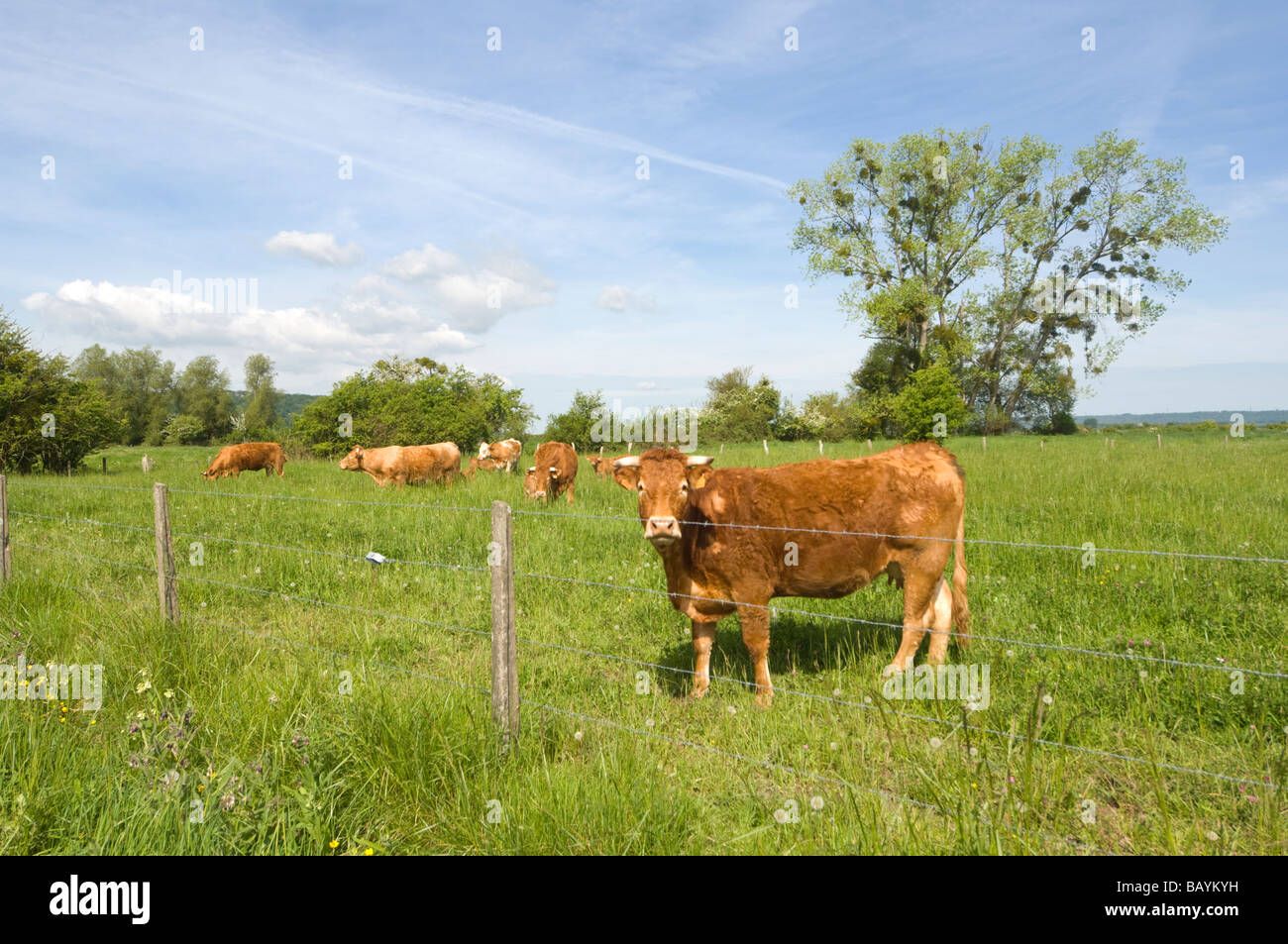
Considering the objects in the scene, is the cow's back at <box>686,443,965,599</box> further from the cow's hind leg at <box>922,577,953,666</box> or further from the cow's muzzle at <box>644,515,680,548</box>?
the cow's muzzle at <box>644,515,680,548</box>

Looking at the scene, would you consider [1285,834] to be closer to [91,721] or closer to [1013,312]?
[91,721]

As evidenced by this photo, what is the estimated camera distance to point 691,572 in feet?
17.1

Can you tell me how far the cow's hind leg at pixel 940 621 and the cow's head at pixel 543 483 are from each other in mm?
10725

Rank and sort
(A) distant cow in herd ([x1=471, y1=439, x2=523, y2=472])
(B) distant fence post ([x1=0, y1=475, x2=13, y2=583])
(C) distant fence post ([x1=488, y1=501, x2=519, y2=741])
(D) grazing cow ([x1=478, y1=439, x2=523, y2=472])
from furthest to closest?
(D) grazing cow ([x1=478, y1=439, x2=523, y2=472]) < (A) distant cow in herd ([x1=471, y1=439, x2=523, y2=472]) < (B) distant fence post ([x1=0, y1=475, x2=13, y2=583]) < (C) distant fence post ([x1=488, y1=501, x2=519, y2=741])

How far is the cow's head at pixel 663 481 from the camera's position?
4.48m

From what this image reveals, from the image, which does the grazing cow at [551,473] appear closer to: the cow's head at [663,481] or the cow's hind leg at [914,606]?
the cow's head at [663,481]

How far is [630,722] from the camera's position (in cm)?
433

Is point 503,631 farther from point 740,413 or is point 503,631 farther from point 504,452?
point 740,413

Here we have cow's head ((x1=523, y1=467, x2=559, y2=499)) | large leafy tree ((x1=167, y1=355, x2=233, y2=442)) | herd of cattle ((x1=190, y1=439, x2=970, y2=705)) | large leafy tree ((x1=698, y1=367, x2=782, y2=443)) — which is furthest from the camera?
large leafy tree ((x1=167, y1=355, x2=233, y2=442))

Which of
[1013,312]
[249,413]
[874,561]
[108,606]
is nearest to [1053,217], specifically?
[1013,312]

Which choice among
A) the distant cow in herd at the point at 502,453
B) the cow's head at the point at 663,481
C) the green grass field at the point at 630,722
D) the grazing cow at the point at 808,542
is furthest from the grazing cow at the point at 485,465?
the cow's head at the point at 663,481

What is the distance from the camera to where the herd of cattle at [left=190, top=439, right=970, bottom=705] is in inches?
199

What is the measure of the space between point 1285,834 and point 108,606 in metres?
7.51

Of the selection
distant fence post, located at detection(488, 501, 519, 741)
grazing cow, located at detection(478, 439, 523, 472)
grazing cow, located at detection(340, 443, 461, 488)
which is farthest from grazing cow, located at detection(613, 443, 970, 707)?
grazing cow, located at detection(478, 439, 523, 472)
